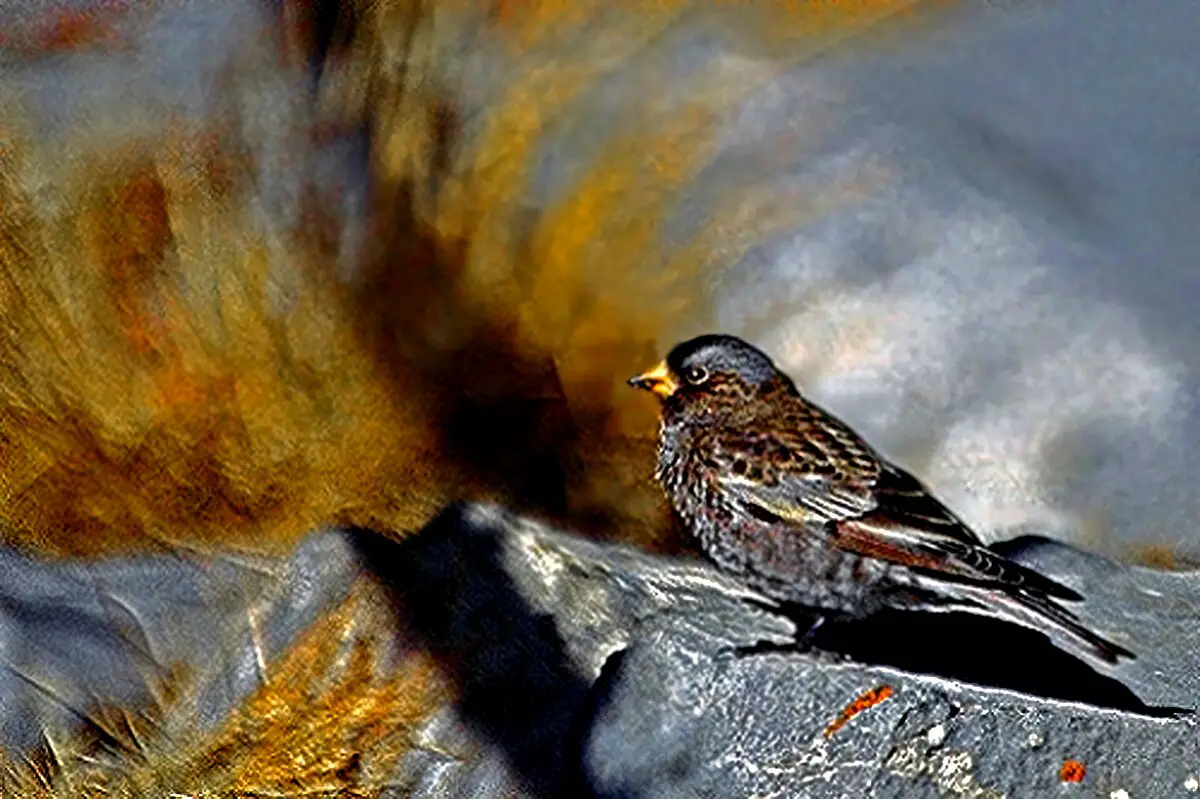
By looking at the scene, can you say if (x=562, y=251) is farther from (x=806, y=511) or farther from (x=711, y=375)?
(x=806, y=511)

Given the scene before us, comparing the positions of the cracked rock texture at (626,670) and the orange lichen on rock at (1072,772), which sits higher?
the cracked rock texture at (626,670)

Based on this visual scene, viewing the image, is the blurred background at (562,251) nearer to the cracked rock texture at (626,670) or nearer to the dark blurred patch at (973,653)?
the cracked rock texture at (626,670)

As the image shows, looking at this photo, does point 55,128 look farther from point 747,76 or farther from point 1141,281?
point 1141,281

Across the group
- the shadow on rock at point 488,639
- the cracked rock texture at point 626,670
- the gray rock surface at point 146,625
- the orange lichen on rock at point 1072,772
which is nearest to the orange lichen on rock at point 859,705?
the cracked rock texture at point 626,670

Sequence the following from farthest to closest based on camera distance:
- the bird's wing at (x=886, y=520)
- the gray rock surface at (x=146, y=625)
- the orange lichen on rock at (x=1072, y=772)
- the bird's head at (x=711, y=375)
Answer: the bird's head at (x=711, y=375), the gray rock surface at (x=146, y=625), the bird's wing at (x=886, y=520), the orange lichen on rock at (x=1072, y=772)

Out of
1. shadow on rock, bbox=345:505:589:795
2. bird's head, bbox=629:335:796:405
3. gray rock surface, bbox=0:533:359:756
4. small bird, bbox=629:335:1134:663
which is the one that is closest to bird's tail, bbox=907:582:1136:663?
small bird, bbox=629:335:1134:663

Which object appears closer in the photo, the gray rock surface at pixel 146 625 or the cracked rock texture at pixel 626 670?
the cracked rock texture at pixel 626 670

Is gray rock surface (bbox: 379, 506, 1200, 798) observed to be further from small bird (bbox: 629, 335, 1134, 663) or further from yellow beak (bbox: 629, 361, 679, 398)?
yellow beak (bbox: 629, 361, 679, 398)
